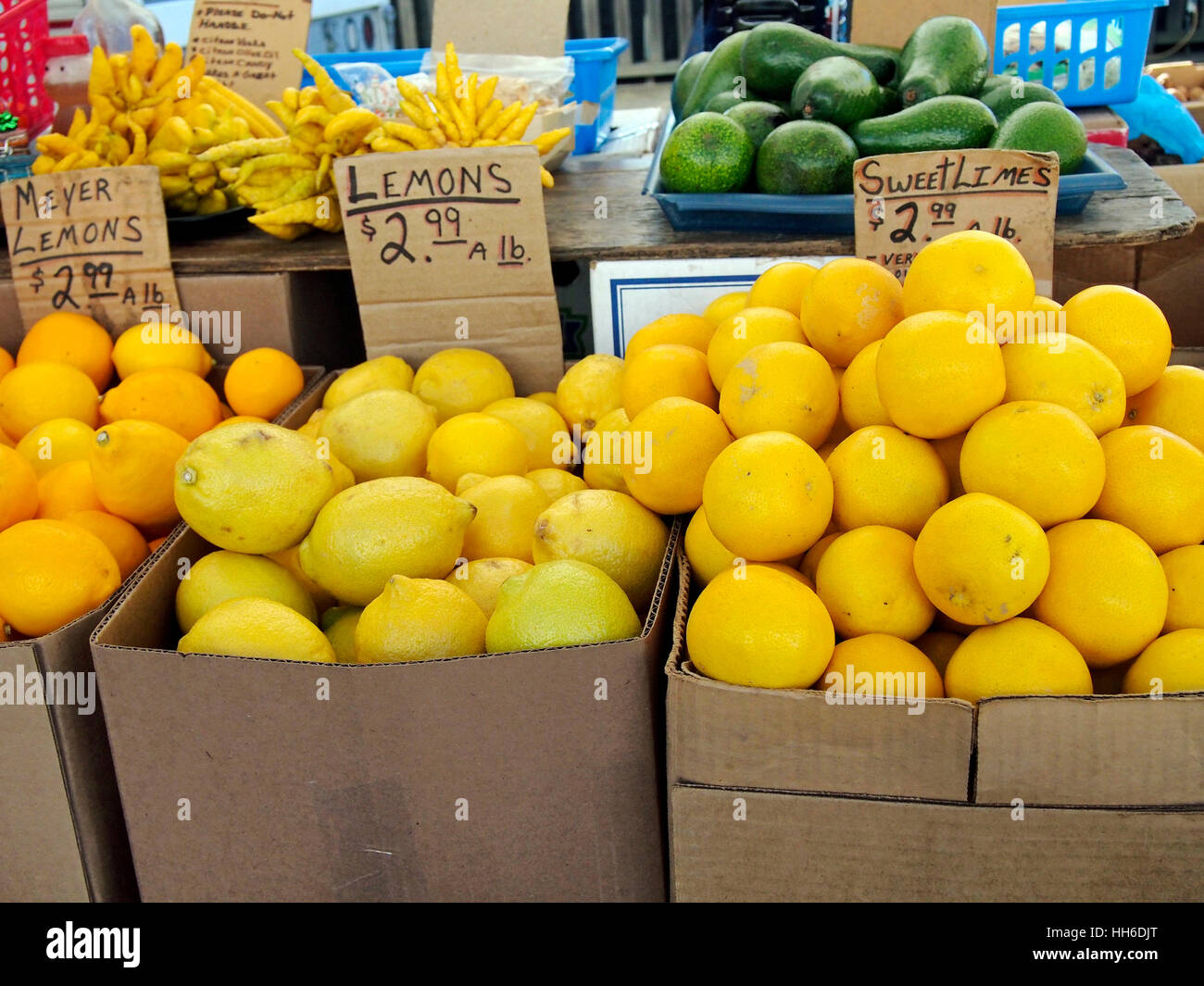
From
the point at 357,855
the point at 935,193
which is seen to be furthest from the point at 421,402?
the point at 935,193

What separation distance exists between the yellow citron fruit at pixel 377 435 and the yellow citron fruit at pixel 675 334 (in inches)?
12.3

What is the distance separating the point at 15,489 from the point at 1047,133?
1535 mm

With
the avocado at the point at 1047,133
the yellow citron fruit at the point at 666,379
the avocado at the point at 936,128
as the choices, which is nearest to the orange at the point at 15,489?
the yellow citron fruit at the point at 666,379

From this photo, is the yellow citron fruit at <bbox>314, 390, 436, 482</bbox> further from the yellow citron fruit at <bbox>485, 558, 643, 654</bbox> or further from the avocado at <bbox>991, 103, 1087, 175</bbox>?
the avocado at <bbox>991, 103, 1087, 175</bbox>

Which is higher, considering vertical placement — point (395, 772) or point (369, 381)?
point (369, 381)

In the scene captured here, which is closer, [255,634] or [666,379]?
[255,634]

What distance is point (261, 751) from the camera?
98 cm

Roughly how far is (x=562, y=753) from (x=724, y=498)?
0.94 feet

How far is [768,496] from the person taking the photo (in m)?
0.93

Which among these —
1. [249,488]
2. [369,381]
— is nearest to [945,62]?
[369,381]

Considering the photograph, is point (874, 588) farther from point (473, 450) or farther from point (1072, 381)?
point (473, 450)

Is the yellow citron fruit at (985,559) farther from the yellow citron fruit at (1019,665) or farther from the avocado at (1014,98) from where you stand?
the avocado at (1014,98)

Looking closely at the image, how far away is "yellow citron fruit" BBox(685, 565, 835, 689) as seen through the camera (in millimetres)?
855

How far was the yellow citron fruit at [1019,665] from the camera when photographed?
0.85 metres
